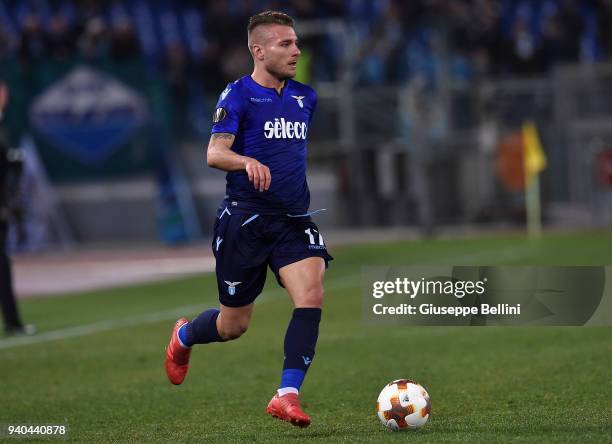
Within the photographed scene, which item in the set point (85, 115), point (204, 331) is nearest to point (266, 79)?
point (204, 331)

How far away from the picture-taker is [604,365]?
30.4 feet

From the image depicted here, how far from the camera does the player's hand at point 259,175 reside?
658 cm

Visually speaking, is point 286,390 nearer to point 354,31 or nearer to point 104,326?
point 104,326

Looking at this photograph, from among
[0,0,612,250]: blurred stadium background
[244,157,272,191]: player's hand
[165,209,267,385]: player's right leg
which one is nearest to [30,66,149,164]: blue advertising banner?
[0,0,612,250]: blurred stadium background

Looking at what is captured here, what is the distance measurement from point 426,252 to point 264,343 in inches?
485

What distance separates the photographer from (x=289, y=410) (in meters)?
6.49

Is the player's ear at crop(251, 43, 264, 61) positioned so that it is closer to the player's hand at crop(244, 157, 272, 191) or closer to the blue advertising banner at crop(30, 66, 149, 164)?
the player's hand at crop(244, 157, 272, 191)

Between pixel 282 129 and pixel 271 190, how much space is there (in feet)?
1.08

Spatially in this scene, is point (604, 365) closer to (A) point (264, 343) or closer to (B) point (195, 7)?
(A) point (264, 343)

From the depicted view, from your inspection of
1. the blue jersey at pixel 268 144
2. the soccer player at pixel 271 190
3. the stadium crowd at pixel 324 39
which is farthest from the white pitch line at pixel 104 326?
the stadium crowd at pixel 324 39

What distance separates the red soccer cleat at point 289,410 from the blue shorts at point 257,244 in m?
0.79

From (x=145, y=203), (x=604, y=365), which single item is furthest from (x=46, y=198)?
(x=604, y=365)

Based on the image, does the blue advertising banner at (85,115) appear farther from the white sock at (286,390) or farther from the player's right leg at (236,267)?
the white sock at (286,390)

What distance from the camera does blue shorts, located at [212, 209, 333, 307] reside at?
709 centimetres
